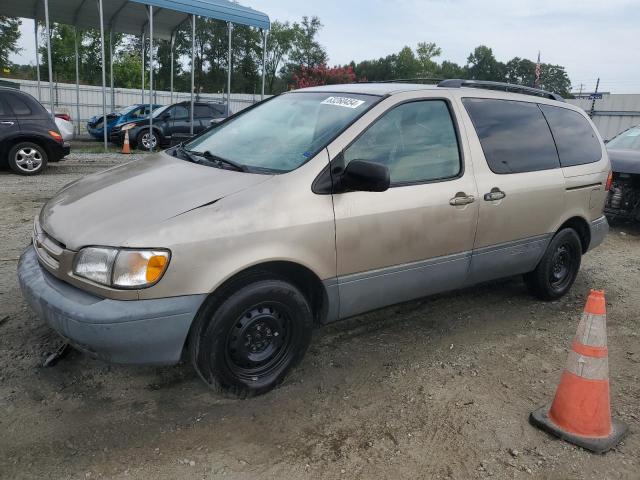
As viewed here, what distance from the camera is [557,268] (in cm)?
477

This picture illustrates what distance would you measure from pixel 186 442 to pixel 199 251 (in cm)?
95

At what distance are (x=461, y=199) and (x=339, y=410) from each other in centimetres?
163

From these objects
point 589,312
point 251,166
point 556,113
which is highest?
point 556,113

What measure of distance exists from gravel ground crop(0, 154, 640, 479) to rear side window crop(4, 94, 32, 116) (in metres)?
6.85

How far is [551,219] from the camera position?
14.2 ft

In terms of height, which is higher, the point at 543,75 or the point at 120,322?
the point at 543,75

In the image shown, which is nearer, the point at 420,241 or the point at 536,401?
the point at 536,401

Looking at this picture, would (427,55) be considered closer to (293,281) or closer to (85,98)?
(85,98)

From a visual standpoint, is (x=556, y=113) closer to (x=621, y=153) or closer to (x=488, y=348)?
(x=488, y=348)

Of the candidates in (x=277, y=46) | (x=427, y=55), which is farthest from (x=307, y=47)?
(x=427, y=55)

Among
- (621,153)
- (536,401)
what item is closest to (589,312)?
(536,401)

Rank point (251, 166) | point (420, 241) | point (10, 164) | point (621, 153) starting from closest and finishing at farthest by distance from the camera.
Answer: point (251, 166) → point (420, 241) → point (621, 153) → point (10, 164)

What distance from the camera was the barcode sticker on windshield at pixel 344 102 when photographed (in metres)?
3.37

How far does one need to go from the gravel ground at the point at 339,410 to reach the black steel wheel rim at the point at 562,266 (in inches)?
23.8
